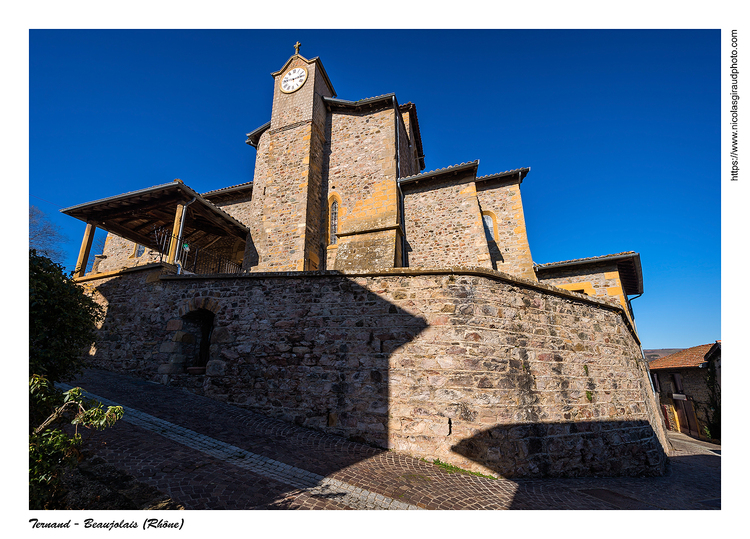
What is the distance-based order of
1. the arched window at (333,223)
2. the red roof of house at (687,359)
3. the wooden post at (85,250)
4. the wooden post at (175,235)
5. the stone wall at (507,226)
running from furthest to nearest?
the red roof of house at (687,359) → the arched window at (333,223) → the stone wall at (507,226) → the wooden post at (85,250) → the wooden post at (175,235)

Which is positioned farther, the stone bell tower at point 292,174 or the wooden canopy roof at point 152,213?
the stone bell tower at point 292,174

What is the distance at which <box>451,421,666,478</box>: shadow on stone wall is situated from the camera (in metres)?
5.30

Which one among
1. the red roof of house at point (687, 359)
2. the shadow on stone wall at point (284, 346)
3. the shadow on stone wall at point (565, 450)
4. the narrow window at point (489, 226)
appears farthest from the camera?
the red roof of house at point (687, 359)

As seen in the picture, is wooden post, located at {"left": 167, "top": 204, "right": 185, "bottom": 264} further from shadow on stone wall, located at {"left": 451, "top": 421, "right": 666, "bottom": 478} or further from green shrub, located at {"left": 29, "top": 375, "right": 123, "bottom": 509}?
shadow on stone wall, located at {"left": 451, "top": 421, "right": 666, "bottom": 478}

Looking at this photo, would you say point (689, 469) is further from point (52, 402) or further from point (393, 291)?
point (52, 402)

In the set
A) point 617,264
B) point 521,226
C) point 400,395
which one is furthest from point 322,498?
point 617,264

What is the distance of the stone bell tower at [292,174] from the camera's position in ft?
41.3

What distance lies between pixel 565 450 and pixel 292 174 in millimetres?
12730

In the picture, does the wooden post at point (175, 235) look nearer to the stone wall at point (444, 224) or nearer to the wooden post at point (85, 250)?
the wooden post at point (85, 250)

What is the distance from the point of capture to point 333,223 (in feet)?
44.7

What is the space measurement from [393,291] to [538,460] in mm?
3810

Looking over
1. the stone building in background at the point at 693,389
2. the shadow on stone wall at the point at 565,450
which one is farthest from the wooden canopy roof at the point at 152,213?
the stone building in background at the point at 693,389

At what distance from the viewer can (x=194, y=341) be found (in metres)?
7.80

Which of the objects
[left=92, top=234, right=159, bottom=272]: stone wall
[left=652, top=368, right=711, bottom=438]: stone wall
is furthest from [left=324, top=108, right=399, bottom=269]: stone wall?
[left=652, top=368, right=711, bottom=438]: stone wall
